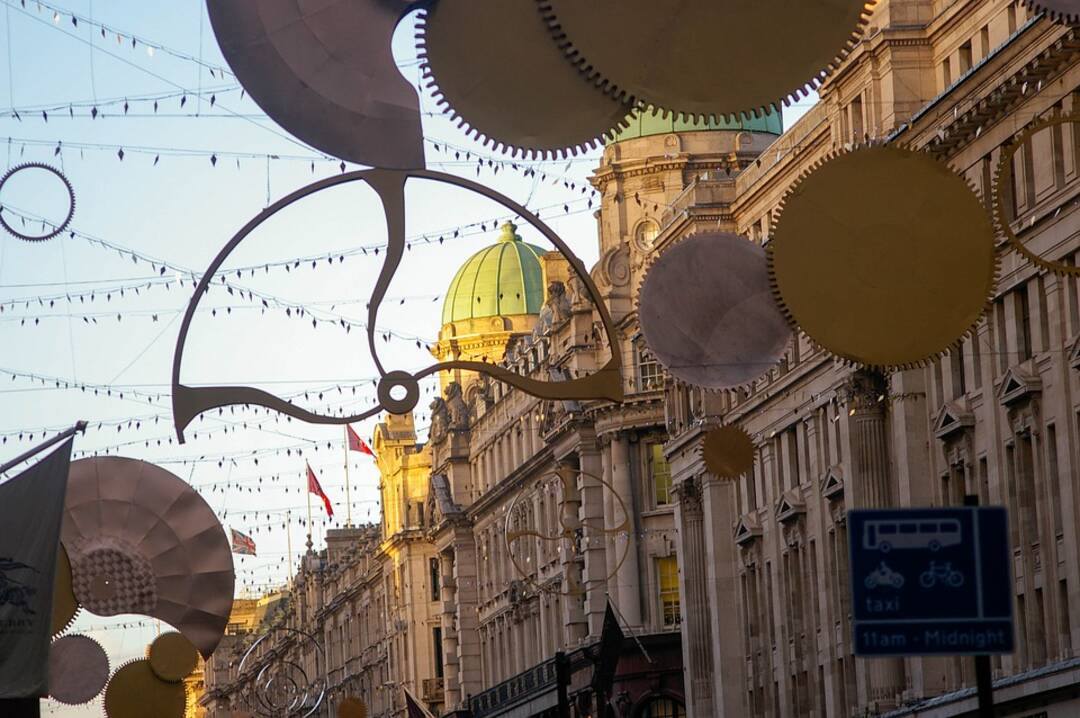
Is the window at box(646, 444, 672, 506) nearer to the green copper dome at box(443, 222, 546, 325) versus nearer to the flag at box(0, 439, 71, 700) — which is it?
the green copper dome at box(443, 222, 546, 325)

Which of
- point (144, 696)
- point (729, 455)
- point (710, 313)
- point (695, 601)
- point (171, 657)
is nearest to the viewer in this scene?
point (710, 313)

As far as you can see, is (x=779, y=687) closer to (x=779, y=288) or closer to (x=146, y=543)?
(x=146, y=543)

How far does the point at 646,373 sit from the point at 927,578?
69.1 m

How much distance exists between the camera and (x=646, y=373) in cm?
8462

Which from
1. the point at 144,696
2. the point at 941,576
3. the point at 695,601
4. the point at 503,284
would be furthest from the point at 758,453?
the point at 941,576

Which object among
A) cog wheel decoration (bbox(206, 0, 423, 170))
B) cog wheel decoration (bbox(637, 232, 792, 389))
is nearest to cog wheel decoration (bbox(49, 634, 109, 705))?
cog wheel decoration (bbox(637, 232, 792, 389))

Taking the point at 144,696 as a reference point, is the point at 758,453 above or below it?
above

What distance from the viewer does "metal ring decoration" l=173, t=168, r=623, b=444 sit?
19.6 metres

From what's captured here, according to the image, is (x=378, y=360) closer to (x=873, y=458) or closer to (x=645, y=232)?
(x=873, y=458)

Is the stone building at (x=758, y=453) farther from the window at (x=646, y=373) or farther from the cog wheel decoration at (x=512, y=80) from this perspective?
the cog wheel decoration at (x=512, y=80)

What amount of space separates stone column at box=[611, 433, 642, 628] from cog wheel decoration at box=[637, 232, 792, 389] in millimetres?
61755

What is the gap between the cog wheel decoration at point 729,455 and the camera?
32.2 meters

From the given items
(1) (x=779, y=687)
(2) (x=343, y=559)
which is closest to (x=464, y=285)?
(2) (x=343, y=559)

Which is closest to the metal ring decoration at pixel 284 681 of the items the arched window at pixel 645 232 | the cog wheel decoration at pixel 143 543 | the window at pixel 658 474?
the window at pixel 658 474
